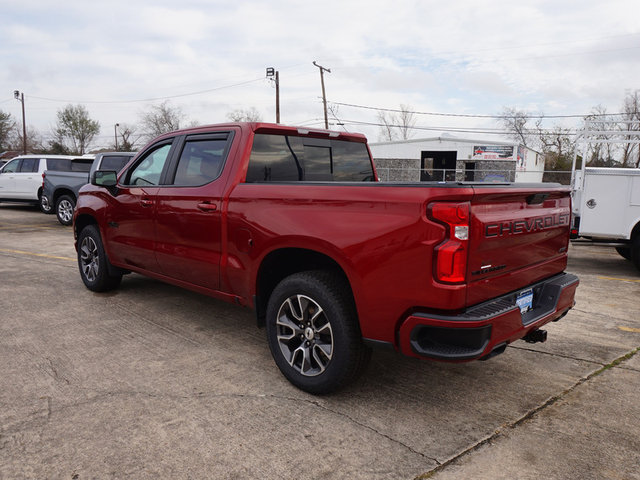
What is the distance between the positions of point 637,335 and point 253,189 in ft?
12.6

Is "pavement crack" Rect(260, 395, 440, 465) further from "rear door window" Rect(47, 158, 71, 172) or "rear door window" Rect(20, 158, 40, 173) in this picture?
"rear door window" Rect(20, 158, 40, 173)

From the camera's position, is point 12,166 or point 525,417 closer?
point 525,417

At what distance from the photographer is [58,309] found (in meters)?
5.20

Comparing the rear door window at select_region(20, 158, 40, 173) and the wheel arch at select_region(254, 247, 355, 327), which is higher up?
the rear door window at select_region(20, 158, 40, 173)

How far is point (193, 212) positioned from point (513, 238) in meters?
2.48

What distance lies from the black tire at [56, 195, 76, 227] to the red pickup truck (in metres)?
10.1

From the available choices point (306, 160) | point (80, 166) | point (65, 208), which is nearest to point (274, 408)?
point (306, 160)

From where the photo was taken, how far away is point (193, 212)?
403 cm

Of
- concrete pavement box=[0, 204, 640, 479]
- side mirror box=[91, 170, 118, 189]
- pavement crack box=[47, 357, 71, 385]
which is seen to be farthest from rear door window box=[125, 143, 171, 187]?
pavement crack box=[47, 357, 71, 385]

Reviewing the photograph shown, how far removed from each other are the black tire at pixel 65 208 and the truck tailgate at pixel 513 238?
13297mm

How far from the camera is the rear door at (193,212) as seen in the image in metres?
3.89

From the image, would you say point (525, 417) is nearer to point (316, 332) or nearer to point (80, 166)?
point (316, 332)

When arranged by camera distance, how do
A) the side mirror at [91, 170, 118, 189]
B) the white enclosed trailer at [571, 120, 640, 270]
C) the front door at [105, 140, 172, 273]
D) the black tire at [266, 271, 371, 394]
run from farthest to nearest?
the white enclosed trailer at [571, 120, 640, 270], the side mirror at [91, 170, 118, 189], the front door at [105, 140, 172, 273], the black tire at [266, 271, 371, 394]

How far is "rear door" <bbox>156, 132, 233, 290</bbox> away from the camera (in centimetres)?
389
